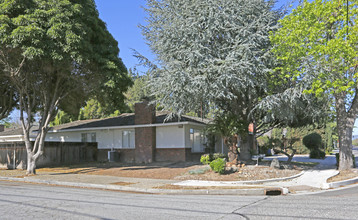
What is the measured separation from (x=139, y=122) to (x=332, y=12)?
49.9ft

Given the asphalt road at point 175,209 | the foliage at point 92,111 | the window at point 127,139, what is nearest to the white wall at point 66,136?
the window at point 127,139

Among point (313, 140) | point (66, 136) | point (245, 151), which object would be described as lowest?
point (245, 151)

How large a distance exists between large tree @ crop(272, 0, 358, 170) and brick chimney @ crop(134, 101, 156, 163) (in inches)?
436

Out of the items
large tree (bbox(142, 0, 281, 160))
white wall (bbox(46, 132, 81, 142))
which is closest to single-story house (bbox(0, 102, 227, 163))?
white wall (bbox(46, 132, 81, 142))

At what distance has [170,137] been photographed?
22.8 meters

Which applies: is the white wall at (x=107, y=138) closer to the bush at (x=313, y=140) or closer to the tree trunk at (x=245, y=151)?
the tree trunk at (x=245, y=151)

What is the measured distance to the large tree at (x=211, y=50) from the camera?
15.7 meters

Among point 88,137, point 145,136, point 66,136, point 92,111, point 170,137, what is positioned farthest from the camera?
point 92,111

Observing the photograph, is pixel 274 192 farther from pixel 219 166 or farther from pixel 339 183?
pixel 219 166

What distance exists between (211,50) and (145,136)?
390 inches

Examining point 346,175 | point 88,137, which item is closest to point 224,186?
point 346,175

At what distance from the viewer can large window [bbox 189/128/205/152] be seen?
23.5m

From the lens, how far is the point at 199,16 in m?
16.7

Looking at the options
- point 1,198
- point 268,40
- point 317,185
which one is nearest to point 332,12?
point 268,40
